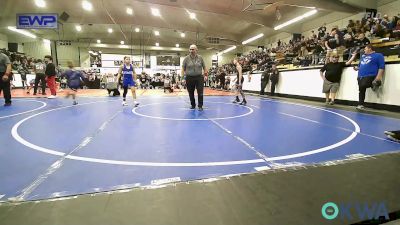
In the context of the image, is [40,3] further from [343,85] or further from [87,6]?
[343,85]

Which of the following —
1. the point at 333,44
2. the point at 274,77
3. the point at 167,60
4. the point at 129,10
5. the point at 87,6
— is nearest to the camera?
the point at 333,44

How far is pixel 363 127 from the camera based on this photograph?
4699 millimetres

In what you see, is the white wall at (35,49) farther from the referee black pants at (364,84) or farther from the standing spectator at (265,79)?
the referee black pants at (364,84)

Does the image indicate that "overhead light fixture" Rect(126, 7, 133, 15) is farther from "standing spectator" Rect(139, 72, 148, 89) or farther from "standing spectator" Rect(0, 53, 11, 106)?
"standing spectator" Rect(0, 53, 11, 106)

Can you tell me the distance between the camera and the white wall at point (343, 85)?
698 centimetres

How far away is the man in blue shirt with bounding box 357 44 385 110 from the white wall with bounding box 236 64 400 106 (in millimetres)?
402

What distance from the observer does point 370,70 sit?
704cm

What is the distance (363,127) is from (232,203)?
4.18 m

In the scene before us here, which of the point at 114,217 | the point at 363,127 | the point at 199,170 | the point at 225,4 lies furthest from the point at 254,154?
the point at 225,4

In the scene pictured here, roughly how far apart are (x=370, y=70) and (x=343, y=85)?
5.95 ft

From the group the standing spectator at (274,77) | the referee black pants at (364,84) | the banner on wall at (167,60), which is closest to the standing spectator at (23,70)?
the standing spectator at (274,77)

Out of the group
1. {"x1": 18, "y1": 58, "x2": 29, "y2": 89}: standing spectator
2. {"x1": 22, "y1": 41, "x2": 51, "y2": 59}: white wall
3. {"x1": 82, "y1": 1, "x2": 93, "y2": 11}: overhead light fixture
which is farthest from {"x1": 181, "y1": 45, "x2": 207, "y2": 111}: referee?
{"x1": 22, "y1": 41, "x2": 51, "y2": 59}: white wall

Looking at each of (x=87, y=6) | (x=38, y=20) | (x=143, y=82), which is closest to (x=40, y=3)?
(x=87, y=6)

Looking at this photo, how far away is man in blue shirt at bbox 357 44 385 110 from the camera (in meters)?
6.88
